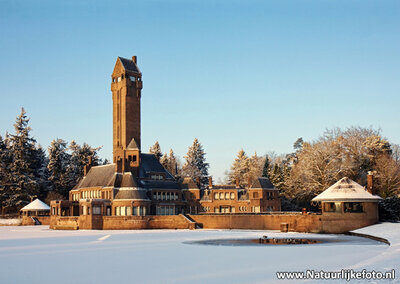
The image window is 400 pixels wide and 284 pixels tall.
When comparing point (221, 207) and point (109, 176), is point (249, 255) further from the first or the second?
point (221, 207)

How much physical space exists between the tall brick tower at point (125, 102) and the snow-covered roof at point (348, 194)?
4792cm

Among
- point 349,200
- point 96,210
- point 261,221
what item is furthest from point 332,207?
point 96,210

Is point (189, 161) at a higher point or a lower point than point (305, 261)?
higher

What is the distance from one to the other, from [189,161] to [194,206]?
122 ft

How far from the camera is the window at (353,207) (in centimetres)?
5453

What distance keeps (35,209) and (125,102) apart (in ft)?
87.2

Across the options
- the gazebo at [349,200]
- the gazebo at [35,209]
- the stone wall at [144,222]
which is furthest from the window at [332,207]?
the gazebo at [35,209]

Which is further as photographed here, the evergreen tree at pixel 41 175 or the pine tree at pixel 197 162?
the pine tree at pixel 197 162

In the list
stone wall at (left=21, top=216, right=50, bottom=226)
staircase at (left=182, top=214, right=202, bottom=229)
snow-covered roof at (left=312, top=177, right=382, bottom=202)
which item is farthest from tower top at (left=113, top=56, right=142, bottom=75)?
snow-covered roof at (left=312, top=177, right=382, bottom=202)

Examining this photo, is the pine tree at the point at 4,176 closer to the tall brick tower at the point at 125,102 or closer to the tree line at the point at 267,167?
the tree line at the point at 267,167

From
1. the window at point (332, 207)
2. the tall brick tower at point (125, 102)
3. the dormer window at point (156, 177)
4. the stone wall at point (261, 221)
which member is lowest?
the stone wall at point (261, 221)

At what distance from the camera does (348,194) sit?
54625 mm

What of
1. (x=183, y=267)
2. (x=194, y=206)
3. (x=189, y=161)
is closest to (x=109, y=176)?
(x=194, y=206)

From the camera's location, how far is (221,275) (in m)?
21.1
